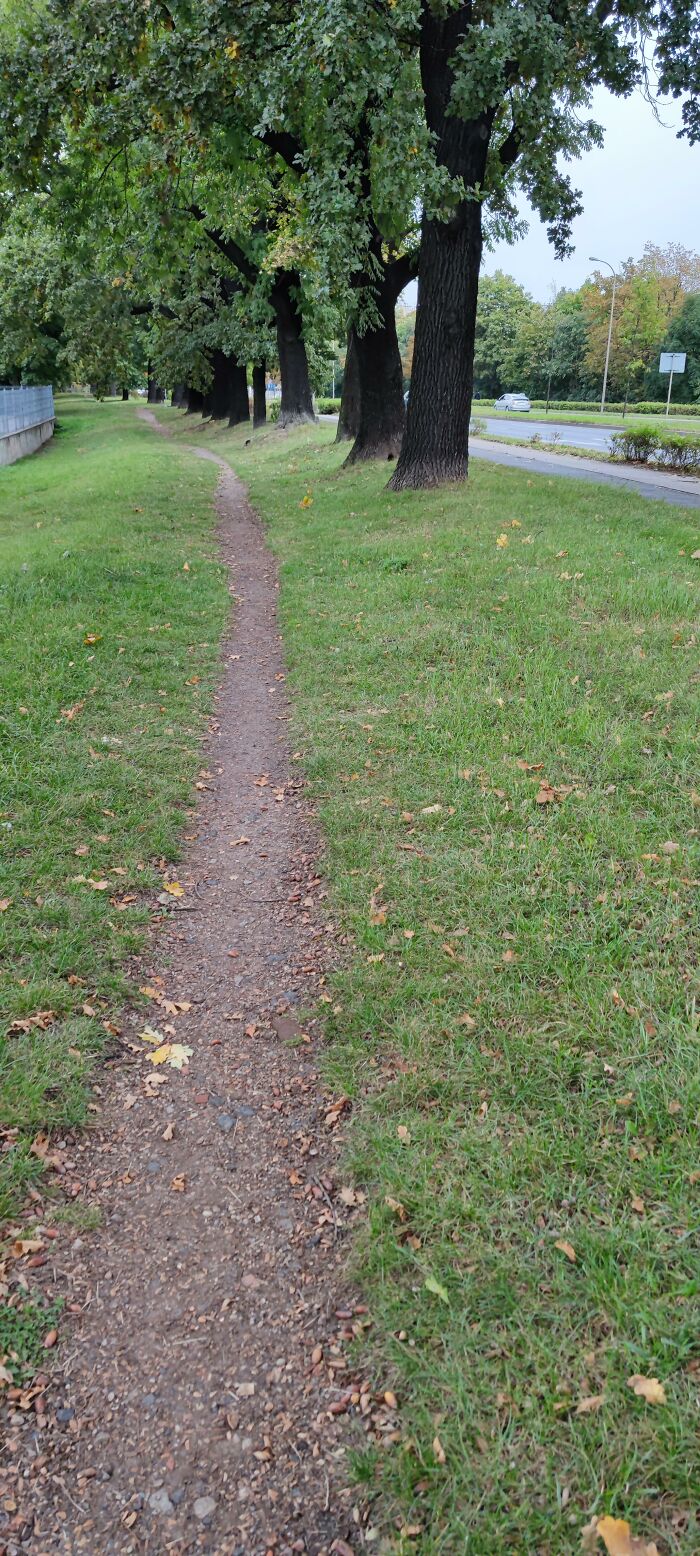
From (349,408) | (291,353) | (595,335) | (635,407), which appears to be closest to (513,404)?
(595,335)

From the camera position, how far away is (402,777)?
17.8ft

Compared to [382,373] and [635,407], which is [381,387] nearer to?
[382,373]

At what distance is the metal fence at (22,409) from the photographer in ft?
90.8

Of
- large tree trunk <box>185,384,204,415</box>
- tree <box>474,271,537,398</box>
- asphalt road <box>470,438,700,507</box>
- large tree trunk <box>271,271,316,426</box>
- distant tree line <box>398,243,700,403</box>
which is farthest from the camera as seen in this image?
tree <box>474,271,537,398</box>

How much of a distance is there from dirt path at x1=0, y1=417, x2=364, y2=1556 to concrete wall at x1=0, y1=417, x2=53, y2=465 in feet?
87.8

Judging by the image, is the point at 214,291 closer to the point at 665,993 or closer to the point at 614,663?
the point at 614,663

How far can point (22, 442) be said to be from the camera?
1184 inches

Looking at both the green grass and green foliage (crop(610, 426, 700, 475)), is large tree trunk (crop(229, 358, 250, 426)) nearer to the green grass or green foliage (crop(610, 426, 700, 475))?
green foliage (crop(610, 426, 700, 475))

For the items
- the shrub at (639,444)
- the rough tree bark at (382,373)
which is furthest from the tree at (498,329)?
the rough tree bark at (382,373)

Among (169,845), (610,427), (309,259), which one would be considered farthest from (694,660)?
(610,427)

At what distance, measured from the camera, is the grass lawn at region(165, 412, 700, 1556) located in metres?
2.18

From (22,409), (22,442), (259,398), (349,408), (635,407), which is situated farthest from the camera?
(635,407)

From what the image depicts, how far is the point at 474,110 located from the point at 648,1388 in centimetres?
1109

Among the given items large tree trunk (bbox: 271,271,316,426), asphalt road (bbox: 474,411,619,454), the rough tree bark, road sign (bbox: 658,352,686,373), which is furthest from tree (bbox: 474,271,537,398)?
the rough tree bark
